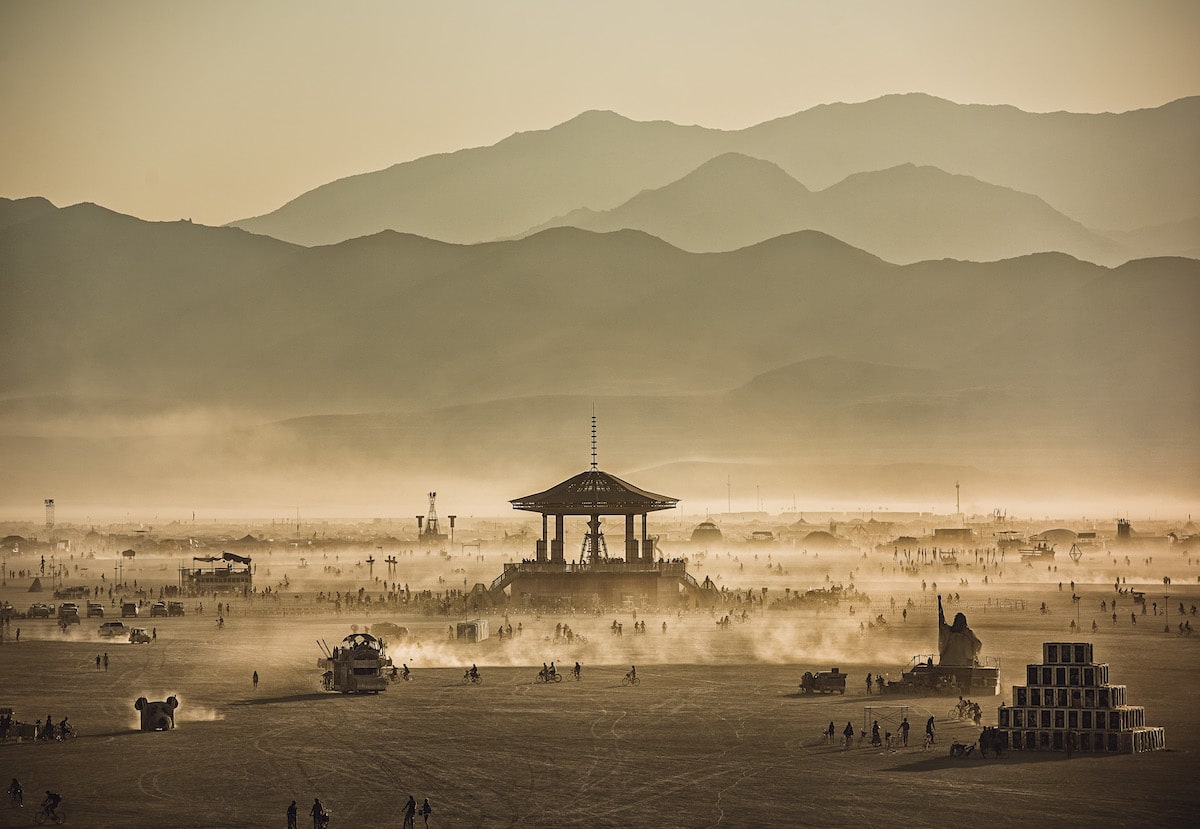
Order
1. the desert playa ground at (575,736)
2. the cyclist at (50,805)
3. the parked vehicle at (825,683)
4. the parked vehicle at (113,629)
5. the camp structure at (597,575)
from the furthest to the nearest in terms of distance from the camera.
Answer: the camp structure at (597,575) → the parked vehicle at (113,629) → the parked vehicle at (825,683) → the desert playa ground at (575,736) → the cyclist at (50,805)

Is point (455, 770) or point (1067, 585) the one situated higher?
point (1067, 585)

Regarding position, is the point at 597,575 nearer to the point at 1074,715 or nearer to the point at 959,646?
the point at 959,646

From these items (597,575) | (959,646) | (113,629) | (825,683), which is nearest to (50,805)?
(825,683)

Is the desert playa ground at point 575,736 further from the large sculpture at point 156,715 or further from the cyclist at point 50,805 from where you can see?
the cyclist at point 50,805

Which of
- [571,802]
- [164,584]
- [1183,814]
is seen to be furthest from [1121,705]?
[164,584]

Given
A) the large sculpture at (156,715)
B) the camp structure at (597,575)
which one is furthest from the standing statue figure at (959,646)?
the camp structure at (597,575)

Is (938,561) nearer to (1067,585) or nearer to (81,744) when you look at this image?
(1067,585)

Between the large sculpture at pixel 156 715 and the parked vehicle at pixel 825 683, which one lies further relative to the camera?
the parked vehicle at pixel 825 683

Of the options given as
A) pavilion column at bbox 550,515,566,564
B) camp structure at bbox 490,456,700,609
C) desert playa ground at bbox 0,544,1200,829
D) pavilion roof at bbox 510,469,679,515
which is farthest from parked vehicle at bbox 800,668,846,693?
pavilion column at bbox 550,515,566,564
